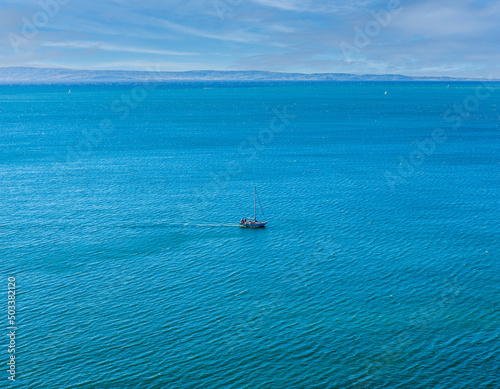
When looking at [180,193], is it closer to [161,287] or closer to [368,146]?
[161,287]

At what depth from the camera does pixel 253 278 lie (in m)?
71.8

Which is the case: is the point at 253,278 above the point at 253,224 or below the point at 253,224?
below

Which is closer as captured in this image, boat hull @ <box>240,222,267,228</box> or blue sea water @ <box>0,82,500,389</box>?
blue sea water @ <box>0,82,500,389</box>

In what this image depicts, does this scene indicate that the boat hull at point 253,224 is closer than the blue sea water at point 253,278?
No

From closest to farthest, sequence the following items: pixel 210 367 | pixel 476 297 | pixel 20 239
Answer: pixel 210 367 < pixel 476 297 < pixel 20 239

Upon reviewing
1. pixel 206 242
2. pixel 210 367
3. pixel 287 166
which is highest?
pixel 287 166

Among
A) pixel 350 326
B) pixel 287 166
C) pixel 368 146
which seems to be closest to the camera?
pixel 350 326

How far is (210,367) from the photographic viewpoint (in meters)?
51.1

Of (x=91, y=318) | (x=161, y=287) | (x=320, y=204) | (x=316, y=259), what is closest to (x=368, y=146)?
(x=320, y=204)

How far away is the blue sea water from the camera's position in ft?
168

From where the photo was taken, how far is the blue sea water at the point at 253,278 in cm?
5109

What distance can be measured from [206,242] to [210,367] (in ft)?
117

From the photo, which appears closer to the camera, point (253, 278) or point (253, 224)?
point (253, 278)

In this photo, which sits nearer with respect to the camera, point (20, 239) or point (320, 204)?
point (20, 239)
